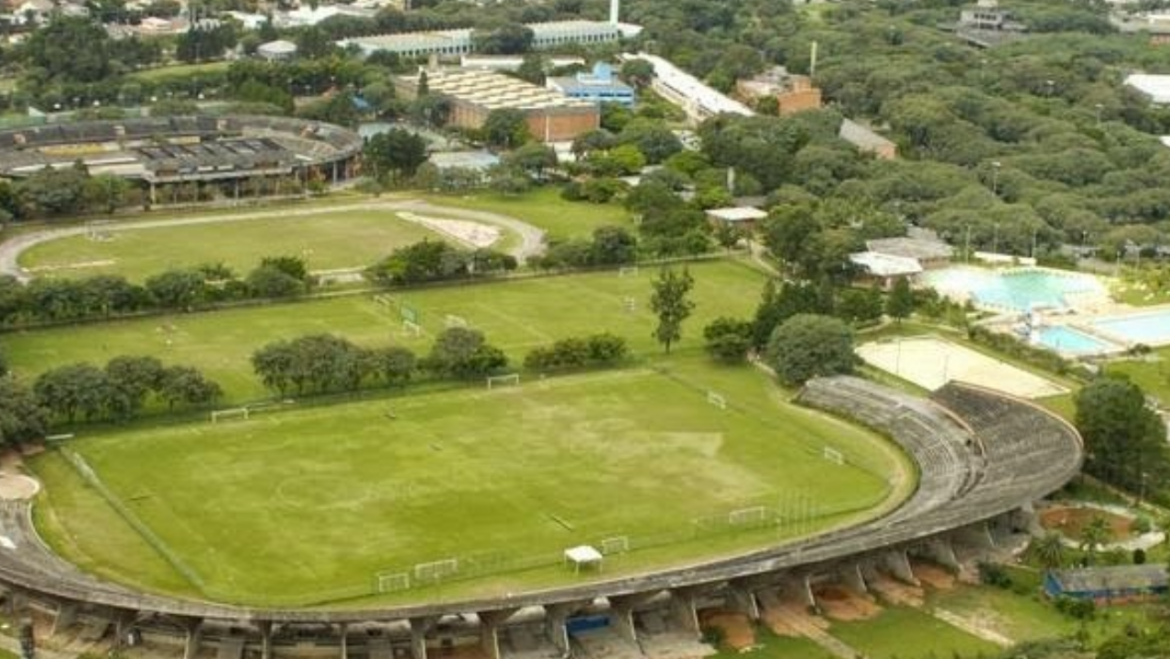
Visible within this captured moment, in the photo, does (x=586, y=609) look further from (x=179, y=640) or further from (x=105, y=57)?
(x=105, y=57)

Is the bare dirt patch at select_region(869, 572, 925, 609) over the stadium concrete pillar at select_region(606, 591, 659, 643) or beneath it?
beneath

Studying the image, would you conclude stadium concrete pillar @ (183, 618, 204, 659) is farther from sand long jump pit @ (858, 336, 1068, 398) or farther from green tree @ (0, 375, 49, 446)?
sand long jump pit @ (858, 336, 1068, 398)

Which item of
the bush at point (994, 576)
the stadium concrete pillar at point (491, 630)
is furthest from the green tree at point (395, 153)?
the stadium concrete pillar at point (491, 630)

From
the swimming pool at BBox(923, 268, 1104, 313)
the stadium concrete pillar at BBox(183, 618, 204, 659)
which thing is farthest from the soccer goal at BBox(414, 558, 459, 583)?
the swimming pool at BBox(923, 268, 1104, 313)

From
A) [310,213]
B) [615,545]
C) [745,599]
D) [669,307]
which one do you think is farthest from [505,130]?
[745,599]

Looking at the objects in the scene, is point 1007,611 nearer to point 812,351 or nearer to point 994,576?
point 994,576

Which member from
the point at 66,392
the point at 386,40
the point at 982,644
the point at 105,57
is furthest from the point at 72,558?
the point at 386,40
